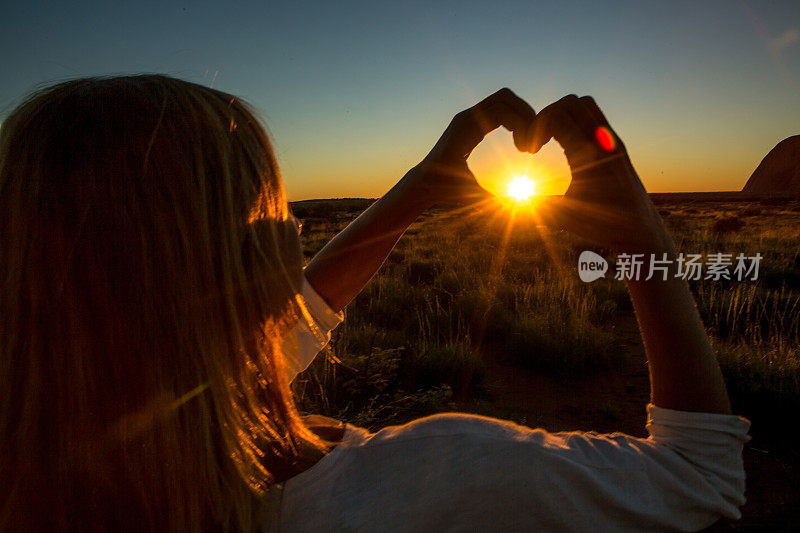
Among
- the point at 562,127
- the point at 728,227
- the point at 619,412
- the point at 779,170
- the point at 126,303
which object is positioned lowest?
the point at 619,412

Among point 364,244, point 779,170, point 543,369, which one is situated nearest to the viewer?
→ point 364,244

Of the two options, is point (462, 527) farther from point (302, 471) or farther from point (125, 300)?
point (125, 300)

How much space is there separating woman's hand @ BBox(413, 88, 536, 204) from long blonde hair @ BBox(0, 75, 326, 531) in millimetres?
459

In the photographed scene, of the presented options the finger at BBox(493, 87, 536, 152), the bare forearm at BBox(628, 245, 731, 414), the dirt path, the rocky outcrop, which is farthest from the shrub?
the rocky outcrop

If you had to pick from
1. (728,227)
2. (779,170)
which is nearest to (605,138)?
(728,227)

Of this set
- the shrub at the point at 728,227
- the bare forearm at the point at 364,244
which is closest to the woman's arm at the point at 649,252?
the bare forearm at the point at 364,244

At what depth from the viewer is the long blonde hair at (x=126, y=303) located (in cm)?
63

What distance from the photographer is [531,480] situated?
0.63 m

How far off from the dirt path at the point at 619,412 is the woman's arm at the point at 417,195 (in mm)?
2125

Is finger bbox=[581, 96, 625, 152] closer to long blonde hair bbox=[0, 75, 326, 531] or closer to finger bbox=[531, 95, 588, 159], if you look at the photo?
finger bbox=[531, 95, 588, 159]

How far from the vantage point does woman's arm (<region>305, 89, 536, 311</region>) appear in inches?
39.6

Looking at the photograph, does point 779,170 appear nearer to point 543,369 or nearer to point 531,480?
point 543,369

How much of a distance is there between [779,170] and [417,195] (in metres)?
118

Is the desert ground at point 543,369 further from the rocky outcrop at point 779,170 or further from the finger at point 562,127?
the rocky outcrop at point 779,170
